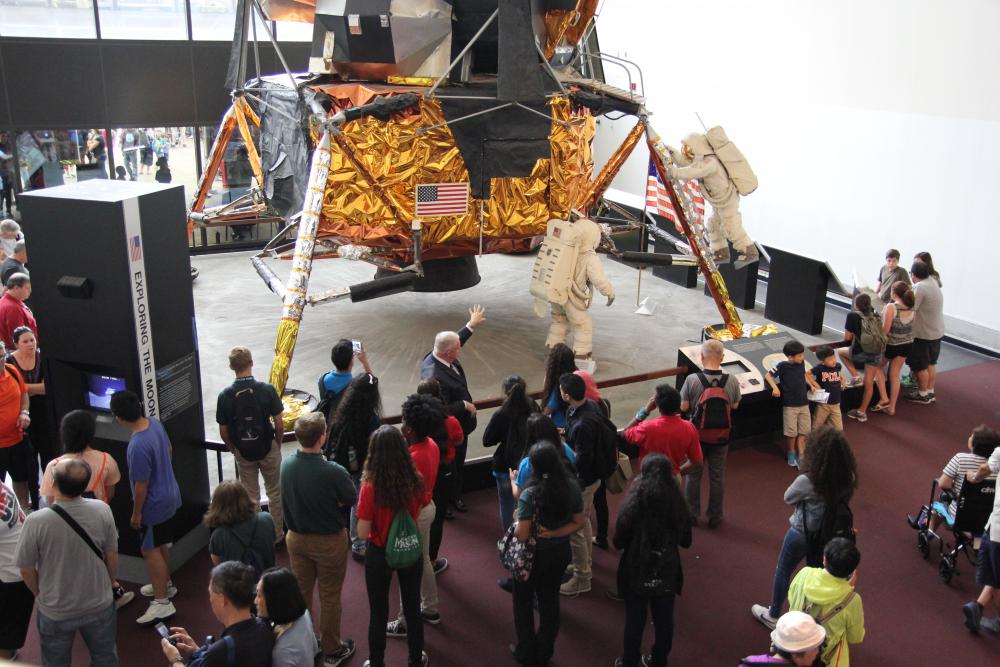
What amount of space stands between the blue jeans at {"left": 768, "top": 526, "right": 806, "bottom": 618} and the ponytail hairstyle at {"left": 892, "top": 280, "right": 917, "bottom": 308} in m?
3.82

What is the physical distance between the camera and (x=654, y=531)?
408 centimetres

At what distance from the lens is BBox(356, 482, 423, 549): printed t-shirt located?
13.3 feet

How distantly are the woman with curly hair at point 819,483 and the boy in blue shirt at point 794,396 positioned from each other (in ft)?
7.32

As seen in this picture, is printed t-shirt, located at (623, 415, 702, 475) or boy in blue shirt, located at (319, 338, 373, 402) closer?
printed t-shirt, located at (623, 415, 702, 475)

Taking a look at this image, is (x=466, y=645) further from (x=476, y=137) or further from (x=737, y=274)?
(x=737, y=274)

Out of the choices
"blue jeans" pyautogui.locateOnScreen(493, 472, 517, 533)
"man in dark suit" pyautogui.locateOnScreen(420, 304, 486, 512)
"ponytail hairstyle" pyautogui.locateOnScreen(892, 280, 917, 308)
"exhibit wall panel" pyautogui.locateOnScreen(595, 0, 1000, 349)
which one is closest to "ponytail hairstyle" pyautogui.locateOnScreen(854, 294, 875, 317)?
"ponytail hairstyle" pyautogui.locateOnScreen(892, 280, 917, 308)

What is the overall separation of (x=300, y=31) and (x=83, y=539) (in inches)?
453

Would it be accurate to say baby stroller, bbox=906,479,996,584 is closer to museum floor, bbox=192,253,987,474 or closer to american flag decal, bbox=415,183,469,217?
museum floor, bbox=192,253,987,474

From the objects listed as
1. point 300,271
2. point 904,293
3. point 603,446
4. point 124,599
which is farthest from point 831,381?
point 124,599

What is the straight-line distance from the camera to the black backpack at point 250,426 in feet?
16.8

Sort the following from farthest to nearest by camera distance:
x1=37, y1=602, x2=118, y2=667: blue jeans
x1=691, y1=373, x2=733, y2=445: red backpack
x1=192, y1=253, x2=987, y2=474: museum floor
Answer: x1=192, y1=253, x2=987, y2=474: museum floor, x1=691, y1=373, x2=733, y2=445: red backpack, x1=37, y1=602, x2=118, y2=667: blue jeans

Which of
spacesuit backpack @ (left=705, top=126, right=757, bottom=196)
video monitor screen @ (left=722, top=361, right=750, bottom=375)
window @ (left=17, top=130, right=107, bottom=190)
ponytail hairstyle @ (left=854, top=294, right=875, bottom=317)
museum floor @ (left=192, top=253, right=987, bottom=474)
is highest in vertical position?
spacesuit backpack @ (left=705, top=126, right=757, bottom=196)

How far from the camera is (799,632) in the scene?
343cm

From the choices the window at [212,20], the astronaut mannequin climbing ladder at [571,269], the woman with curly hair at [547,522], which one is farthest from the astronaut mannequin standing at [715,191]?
the window at [212,20]
